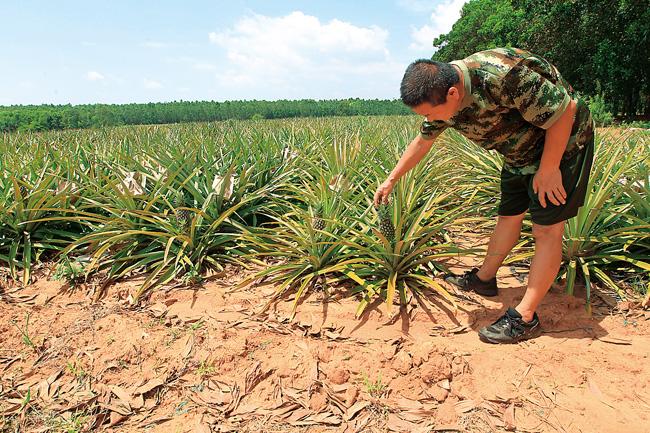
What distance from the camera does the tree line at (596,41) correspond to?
50.0 ft

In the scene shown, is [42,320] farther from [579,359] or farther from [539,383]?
[579,359]

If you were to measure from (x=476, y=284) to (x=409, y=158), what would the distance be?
86 cm

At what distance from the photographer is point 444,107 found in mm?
1698

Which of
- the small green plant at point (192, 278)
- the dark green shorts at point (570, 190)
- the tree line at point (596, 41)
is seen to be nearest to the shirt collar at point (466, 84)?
the dark green shorts at point (570, 190)

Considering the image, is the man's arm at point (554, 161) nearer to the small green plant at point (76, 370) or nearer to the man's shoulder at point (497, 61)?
the man's shoulder at point (497, 61)

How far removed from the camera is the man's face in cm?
168

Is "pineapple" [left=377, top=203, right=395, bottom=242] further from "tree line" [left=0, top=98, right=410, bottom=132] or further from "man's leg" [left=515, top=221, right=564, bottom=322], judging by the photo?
"tree line" [left=0, top=98, right=410, bottom=132]

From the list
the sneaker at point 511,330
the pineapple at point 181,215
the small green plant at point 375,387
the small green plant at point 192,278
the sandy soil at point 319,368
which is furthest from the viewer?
the pineapple at point 181,215

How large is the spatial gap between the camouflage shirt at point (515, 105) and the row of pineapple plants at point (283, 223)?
0.68 metres

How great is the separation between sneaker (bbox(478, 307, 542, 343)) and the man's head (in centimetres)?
105

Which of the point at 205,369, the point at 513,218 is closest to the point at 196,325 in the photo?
the point at 205,369

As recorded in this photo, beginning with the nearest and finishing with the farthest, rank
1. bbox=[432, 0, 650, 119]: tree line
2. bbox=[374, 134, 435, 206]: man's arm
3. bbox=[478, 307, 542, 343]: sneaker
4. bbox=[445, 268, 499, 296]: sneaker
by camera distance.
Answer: bbox=[478, 307, 542, 343]: sneaker < bbox=[374, 134, 435, 206]: man's arm < bbox=[445, 268, 499, 296]: sneaker < bbox=[432, 0, 650, 119]: tree line

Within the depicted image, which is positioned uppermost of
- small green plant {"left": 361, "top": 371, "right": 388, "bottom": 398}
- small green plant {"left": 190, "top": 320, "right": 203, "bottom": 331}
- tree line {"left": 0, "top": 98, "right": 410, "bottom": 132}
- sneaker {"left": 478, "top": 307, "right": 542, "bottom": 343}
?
tree line {"left": 0, "top": 98, "right": 410, "bottom": 132}

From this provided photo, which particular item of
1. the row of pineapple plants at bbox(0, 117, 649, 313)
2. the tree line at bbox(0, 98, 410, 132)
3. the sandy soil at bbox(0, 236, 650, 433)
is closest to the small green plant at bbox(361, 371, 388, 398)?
the sandy soil at bbox(0, 236, 650, 433)
